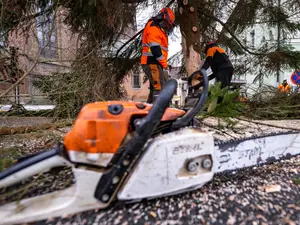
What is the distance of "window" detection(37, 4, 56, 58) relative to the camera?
9.00 feet

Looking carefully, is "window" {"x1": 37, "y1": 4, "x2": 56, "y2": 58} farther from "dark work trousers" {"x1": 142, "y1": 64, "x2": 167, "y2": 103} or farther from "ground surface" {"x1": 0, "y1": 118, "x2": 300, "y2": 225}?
"ground surface" {"x1": 0, "y1": 118, "x2": 300, "y2": 225}

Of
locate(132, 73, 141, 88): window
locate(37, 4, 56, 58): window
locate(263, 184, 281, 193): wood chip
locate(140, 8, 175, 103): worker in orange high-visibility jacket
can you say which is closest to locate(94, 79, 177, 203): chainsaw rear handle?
locate(263, 184, 281, 193): wood chip

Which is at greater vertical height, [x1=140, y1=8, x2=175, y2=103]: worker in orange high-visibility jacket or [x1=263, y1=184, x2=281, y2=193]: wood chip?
Answer: [x1=140, y1=8, x2=175, y2=103]: worker in orange high-visibility jacket

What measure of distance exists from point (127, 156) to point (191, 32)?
342 centimetres

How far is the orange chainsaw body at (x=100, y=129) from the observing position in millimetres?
965

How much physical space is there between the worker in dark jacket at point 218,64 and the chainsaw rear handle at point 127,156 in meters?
3.11

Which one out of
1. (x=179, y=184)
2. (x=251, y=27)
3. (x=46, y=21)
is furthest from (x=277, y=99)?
(x=46, y=21)

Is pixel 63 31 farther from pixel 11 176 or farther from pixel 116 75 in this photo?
pixel 11 176

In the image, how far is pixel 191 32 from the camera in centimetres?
397

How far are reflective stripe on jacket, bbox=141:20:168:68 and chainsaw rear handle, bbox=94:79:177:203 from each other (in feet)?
8.03

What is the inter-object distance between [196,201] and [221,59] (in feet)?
10.6

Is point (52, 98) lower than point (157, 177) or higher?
higher

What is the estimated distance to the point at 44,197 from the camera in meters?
1.05

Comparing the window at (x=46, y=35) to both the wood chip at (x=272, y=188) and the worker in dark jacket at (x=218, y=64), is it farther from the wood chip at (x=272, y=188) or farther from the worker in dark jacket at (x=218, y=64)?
the wood chip at (x=272, y=188)
